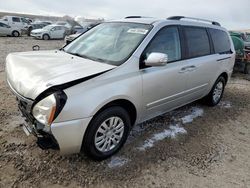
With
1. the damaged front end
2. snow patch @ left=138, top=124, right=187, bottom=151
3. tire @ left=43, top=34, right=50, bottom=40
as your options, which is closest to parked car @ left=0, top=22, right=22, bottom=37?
tire @ left=43, top=34, right=50, bottom=40

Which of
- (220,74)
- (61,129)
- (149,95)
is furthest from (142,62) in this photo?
(220,74)

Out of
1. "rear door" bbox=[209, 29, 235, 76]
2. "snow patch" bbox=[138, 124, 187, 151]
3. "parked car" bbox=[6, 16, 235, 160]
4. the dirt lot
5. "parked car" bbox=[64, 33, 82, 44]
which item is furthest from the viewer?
"rear door" bbox=[209, 29, 235, 76]

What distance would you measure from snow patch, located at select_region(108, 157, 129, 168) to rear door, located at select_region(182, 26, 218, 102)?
1.71 m

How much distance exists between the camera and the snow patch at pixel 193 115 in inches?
191

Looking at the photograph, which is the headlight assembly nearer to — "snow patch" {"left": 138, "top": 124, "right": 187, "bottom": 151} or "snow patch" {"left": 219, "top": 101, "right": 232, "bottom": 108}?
"snow patch" {"left": 138, "top": 124, "right": 187, "bottom": 151}

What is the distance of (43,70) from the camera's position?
10.3 ft

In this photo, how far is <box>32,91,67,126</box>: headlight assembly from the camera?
2672mm

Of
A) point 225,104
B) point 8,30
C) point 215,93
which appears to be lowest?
point 8,30

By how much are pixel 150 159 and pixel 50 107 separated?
1.54m

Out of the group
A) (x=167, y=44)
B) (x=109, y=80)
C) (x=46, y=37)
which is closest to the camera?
(x=109, y=80)

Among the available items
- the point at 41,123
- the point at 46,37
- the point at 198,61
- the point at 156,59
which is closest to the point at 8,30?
the point at 46,37

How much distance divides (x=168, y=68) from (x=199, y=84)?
1158 millimetres

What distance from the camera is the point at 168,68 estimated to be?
3910 millimetres

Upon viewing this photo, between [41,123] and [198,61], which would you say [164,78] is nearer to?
[198,61]
